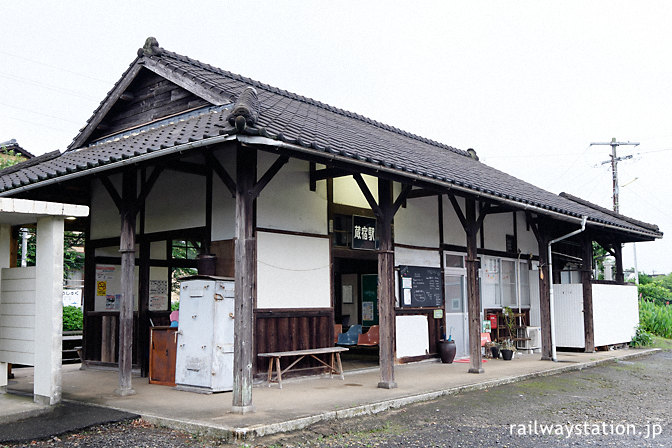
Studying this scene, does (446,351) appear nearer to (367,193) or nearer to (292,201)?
(292,201)

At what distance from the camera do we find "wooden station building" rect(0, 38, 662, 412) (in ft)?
20.7

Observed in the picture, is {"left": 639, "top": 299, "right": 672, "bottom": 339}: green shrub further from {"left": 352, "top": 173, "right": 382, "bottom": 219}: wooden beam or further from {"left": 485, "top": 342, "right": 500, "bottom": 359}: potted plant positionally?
{"left": 352, "top": 173, "right": 382, "bottom": 219}: wooden beam

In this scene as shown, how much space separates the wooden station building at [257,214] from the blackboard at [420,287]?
34 mm

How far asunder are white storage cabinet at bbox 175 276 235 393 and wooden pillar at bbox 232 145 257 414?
1.21 m

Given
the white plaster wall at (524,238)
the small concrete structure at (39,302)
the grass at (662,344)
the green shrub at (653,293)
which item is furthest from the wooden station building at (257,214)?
the green shrub at (653,293)

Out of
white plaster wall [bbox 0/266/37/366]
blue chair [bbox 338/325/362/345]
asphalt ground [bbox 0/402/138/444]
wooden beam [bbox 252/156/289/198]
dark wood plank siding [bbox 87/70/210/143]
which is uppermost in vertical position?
dark wood plank siding [bbox 87/70/210/143]

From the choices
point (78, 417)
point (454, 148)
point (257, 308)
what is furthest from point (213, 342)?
point (454, 148)

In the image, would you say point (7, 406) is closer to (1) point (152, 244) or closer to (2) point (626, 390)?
(1) point (152, 244)

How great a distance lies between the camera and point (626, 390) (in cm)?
841

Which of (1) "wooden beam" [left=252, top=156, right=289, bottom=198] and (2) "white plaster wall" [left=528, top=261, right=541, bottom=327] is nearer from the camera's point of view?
(1) "wooden beam" [left=252, top=156, right=289, bottom=198]

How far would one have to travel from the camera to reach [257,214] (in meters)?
7.95

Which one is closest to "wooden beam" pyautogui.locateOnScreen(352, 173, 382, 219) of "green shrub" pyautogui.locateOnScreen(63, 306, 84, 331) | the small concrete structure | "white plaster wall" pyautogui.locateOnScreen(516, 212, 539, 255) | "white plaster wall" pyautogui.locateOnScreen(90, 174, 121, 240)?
the small concrete structure

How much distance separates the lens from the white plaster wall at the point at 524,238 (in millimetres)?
13641

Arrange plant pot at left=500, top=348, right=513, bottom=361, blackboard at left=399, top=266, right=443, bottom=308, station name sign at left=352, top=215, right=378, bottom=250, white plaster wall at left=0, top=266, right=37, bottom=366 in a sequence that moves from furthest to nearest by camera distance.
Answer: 1. plant pot at left=500, top=348, right=513, bottom=361
2. blackboard at left=399, top=266, right=443, bottom=308
3. station name sign at left=352, top=215, right=378, bottom=250
4. white plaster wall at left=0, top=266, right=37, bottom=366
